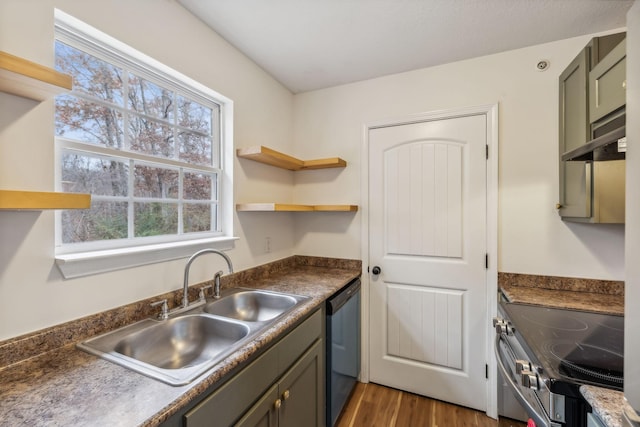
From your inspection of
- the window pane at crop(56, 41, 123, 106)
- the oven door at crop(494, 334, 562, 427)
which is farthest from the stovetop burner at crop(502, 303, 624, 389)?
the window pane at crop(56, 41, 123, 106)

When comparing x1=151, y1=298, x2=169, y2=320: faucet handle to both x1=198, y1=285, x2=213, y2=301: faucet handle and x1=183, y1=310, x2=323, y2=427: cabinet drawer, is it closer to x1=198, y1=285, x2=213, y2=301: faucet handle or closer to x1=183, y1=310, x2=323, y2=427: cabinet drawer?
x1=198, y1=285, x2=213, y2=301: faucet handle

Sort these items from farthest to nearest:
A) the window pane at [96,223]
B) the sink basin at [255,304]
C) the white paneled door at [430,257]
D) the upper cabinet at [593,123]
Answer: the white paneled door at [430,257], the sink basin at [255,304], the upper cabinet at [593,123], the window pane at [96,223]

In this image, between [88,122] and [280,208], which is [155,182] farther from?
[280,208]

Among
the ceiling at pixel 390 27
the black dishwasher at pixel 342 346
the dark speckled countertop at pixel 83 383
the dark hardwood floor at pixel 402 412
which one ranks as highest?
the ceiling at pixel 390 27

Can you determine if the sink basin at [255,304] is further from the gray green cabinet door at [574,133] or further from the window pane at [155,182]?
the gray green cabinet door at [574,133]

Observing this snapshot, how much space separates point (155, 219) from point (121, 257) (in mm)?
305

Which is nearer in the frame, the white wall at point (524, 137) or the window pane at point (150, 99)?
the window pane at point (150, 99)

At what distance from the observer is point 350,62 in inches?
80.0

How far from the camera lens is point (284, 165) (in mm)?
2275

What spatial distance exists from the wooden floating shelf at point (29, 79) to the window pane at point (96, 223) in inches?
17.8

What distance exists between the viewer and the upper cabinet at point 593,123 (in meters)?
1.25

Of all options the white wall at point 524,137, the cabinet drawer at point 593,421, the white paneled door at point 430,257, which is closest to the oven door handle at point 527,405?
the cabinet drawer at point 593,421

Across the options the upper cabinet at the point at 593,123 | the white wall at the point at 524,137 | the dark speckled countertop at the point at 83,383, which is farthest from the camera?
the white wall at the point at 524,137

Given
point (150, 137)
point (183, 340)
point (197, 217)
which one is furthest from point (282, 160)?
point (183, 340)
